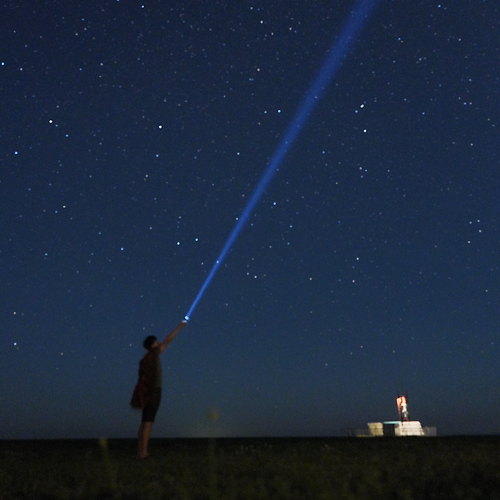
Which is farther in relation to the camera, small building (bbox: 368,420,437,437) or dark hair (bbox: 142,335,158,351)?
small building (bbox: 368,420,437,437)

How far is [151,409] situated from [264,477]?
347cm

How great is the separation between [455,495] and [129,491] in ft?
11.2

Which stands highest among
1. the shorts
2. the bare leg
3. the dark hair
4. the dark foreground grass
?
the dark hair

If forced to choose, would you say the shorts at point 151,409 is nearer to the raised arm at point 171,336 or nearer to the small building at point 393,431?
the raised arm at point 171,336

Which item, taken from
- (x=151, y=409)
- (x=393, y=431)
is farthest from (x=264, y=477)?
(x=393, y=431)

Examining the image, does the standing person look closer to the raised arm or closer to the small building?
the raised arm

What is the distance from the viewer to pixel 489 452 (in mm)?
10258

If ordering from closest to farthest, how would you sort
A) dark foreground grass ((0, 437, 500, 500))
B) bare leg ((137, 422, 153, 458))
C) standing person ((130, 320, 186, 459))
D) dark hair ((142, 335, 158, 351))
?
1. dark foreground grass ((0, 437, 500, 500))
2. bare leg ((137, 422, 153, 458))
3. standing person ((130, 320, 186, 459))
4. dark hair ((142, 335, 158, 351))

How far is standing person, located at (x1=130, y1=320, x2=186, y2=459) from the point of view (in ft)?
33.7

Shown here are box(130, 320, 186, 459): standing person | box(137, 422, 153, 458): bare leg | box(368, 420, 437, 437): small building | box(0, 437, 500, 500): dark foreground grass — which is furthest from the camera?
box(368, 420, 437, 437): small building

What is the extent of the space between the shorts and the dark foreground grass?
0.69 m

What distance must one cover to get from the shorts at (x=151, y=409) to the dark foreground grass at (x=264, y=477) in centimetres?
69

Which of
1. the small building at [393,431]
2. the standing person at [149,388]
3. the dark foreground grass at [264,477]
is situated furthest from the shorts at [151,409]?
the small building at [393,431]

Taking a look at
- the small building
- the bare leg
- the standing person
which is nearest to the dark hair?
the standing person
